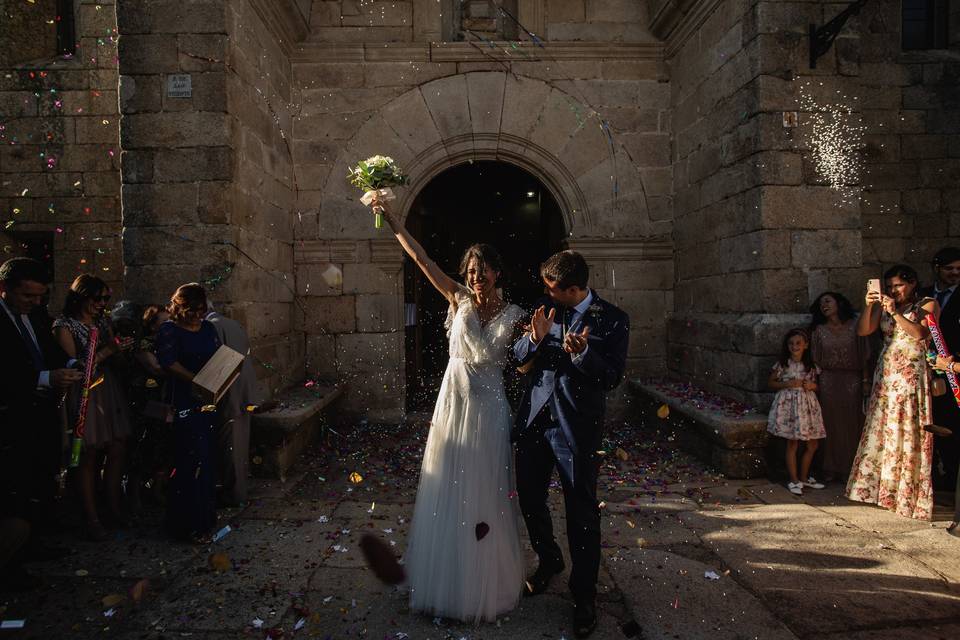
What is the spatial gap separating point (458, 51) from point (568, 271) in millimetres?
4526

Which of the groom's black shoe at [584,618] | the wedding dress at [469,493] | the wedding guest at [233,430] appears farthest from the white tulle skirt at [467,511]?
the wedding guest at [233,430]

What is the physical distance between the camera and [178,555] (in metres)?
3.30

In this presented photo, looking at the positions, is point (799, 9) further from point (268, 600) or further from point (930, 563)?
point (268, 600)

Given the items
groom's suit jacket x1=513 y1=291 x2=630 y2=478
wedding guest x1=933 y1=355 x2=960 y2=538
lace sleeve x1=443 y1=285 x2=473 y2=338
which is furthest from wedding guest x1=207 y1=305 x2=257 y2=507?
wedding guest x1=933 y1=355 x2=960 y2=538

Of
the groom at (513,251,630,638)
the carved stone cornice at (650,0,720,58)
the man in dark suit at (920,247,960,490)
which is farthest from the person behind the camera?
the carved stone cornice at (650,0,720,58)

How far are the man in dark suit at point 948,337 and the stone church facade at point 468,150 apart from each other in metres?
→ 0.74

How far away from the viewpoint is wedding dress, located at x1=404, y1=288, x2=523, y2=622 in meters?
2.55

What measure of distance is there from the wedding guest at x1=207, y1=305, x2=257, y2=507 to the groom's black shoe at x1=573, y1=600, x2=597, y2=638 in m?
2.68

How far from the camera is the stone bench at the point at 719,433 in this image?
448cm

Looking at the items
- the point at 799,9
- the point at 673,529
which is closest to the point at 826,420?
the point at 673,529

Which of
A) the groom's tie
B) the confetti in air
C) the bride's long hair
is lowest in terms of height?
the groom's tie

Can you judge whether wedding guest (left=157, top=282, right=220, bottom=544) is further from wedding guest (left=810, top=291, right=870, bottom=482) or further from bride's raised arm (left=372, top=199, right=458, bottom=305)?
wedding guest (left=810, top=291, right=870, bottom=482)

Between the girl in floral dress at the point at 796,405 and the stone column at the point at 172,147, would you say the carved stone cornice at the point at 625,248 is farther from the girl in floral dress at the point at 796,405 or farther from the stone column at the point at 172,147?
the stone column at the point at 172,147

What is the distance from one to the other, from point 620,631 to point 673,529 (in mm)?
1298
